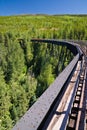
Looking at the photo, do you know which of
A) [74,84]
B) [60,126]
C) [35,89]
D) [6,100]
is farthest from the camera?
[35,89]

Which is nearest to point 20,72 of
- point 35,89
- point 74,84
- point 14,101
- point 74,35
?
point 35,89

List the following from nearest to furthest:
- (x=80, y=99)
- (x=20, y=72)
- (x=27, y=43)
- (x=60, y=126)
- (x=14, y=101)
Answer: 1. (x=60, y=126)
2. (x=80, y=99)
3. (x=14, y=101)
4. (x=20, y=72)
5. (x=27, y=43)

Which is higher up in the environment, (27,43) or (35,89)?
(27,43)

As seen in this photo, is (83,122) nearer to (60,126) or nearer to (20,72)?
(60,126)

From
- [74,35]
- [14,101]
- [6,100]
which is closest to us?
[6,100]

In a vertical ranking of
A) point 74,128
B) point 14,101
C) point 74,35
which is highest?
point 74,35

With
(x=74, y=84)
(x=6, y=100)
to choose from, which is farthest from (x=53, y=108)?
(x=6, y=100)

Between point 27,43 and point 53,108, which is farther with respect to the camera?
point 27,43

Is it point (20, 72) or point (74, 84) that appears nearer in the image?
point (74, 84)

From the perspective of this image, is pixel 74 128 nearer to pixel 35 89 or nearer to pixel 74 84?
pixel 74 84
